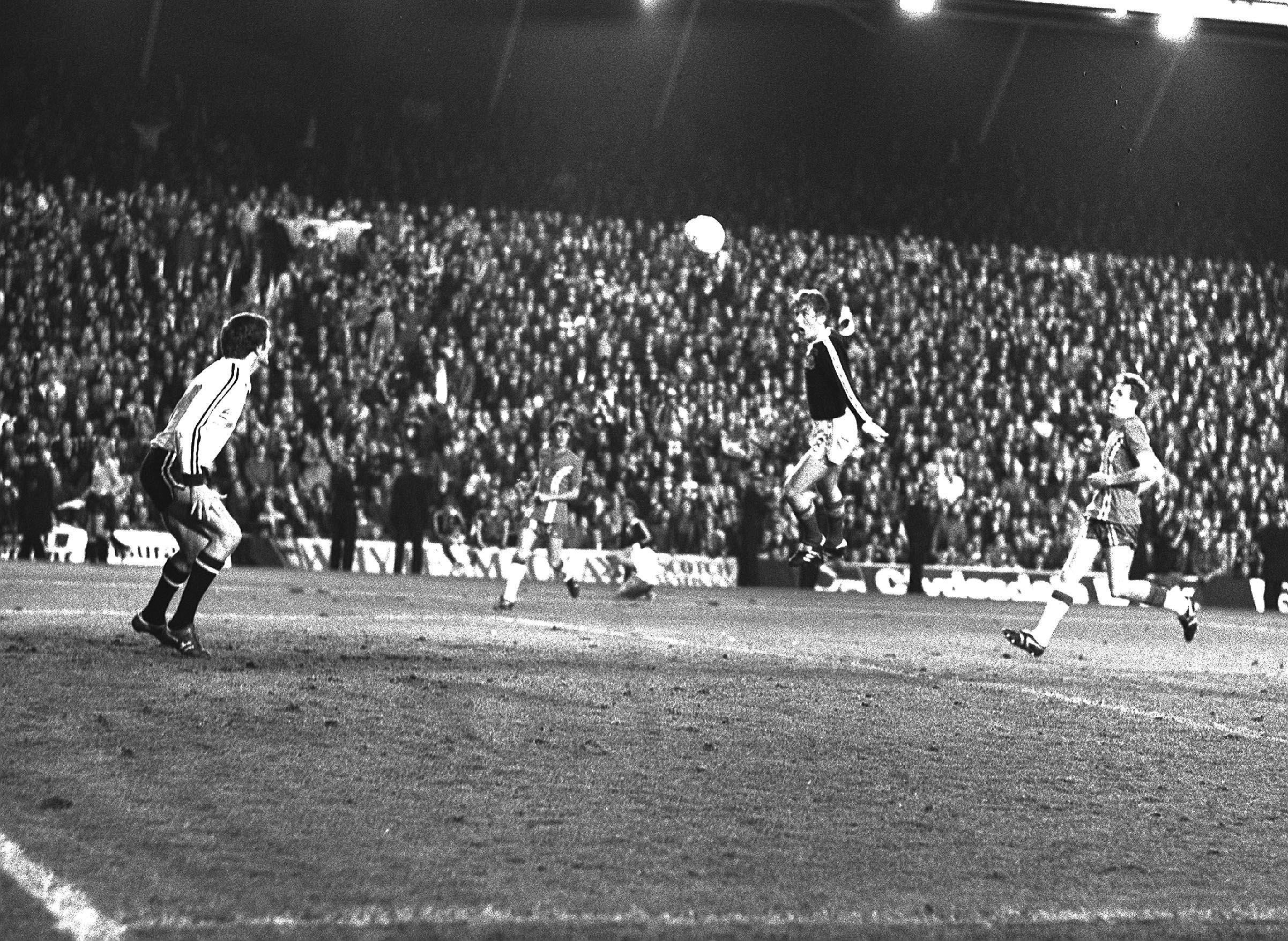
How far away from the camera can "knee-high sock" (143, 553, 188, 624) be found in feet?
34.6

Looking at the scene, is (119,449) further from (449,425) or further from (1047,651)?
(1047,651)

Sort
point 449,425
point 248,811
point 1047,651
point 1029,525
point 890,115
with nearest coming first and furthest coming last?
point 248,811 < point 1047,651 < point 449,425 < point 1029,525 < point 890,115

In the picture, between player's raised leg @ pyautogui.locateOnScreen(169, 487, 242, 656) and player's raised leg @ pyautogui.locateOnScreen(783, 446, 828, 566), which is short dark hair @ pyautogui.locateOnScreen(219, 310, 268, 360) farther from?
player's raised leg @ pyautogui.locateOnScreen(783, 446, 828, 566)

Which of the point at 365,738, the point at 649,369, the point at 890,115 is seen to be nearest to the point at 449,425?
the point at 649,369

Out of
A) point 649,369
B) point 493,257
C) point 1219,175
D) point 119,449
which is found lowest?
point 119,449

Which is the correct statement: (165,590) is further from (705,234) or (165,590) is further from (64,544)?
(705,234)

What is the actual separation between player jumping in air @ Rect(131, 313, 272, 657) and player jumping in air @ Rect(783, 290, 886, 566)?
490cm

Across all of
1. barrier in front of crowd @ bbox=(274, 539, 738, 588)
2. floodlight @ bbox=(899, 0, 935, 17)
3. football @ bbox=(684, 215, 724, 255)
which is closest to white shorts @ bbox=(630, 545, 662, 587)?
barrier in front of crowd @ bbox=(274, 539, 738, 588)

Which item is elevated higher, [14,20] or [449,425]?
[14,20]

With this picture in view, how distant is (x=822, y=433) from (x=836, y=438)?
0.16m

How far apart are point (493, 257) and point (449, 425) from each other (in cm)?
511

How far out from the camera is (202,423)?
397 inches

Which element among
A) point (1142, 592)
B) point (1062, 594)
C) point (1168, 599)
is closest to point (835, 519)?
point (1062, 594)

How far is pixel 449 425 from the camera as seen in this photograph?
28.7m
